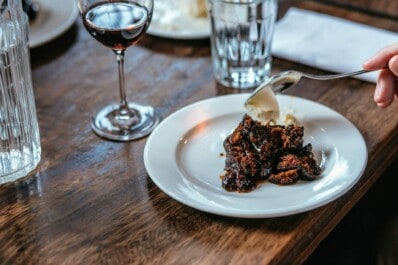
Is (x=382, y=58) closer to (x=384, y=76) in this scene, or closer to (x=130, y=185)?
(x=384, y=76)

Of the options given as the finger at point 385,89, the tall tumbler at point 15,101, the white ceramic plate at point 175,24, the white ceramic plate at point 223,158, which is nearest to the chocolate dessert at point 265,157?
the white ceramic plate at point 223,158

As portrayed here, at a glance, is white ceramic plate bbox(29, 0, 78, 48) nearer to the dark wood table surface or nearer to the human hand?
the dark wood table surface

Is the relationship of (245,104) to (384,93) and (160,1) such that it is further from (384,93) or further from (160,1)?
(160,1)

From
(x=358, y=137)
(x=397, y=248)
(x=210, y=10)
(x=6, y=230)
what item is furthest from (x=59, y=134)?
(x=397, y=248)

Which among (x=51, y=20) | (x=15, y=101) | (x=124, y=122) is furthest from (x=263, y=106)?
(x=51, y=20)

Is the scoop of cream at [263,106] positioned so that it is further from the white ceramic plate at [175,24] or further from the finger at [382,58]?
the white ceramic plate at [175,24]

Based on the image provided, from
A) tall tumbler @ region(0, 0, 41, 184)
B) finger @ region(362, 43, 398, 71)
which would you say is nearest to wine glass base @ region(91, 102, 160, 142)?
tall tumbler @ region(0, 0, 41, 184)
